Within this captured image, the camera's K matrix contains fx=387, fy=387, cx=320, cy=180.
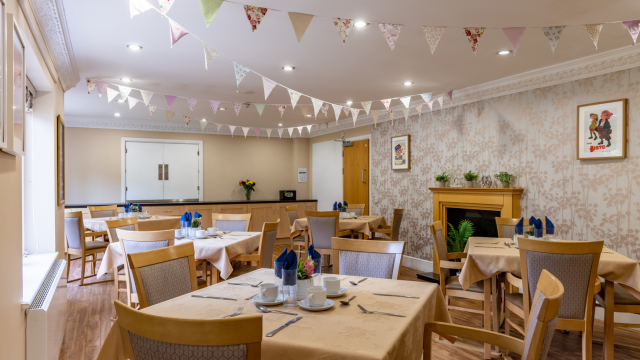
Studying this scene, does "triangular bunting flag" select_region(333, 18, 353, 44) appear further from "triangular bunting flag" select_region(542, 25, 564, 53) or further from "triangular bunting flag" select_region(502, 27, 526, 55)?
"triangular bunting flag" select_region(542, 25, 564, 53)

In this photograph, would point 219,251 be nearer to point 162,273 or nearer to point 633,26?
point 162,273

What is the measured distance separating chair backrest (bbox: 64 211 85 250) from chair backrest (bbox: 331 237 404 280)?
12.2 feet

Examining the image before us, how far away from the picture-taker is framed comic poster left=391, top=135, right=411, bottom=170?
5.85m

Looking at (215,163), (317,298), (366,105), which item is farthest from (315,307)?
(215,163)

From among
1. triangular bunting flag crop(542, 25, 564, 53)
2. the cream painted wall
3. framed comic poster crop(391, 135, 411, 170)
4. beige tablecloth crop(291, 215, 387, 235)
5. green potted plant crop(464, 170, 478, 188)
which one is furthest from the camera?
the cream painted wall

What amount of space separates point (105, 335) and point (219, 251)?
118 cm

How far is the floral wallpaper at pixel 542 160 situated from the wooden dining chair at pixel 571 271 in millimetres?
1604

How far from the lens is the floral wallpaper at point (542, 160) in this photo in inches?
136

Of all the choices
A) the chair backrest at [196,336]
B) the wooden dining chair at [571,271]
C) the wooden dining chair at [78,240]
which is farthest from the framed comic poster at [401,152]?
the chair backrest at [196,336]

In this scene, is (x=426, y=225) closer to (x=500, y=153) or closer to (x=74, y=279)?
(x=500, y=153)

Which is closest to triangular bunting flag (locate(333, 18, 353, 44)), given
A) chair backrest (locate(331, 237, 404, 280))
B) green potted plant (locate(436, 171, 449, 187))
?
chair backrest (locate(331, 237, 404, 280))

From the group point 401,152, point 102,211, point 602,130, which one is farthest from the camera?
point 401,152

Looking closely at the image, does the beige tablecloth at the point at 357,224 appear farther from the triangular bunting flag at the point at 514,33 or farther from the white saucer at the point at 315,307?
the white saucer at the point at 315,307

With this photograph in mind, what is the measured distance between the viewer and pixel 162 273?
1.97m
